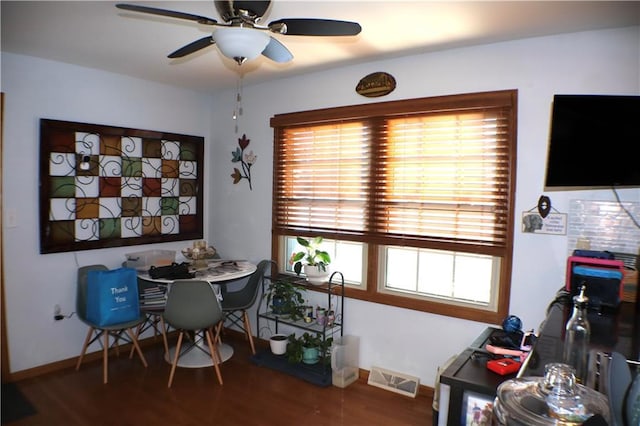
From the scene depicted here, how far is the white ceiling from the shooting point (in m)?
2.29

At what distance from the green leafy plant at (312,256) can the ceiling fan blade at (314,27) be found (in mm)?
1997

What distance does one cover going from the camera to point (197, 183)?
4531 mm

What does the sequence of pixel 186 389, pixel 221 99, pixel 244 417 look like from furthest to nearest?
1. pixel 221 99
2. pixel 186 389
3. pixel 244 417

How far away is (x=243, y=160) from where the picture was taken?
4.29 metres

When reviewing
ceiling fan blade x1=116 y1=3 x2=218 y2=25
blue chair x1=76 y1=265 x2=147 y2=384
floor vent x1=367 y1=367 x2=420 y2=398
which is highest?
ceiling fan blade x1=116 y1=3 x2=218 y2=25

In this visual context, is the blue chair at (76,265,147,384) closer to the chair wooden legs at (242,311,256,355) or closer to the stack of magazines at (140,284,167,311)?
the stack of magazines at (140,284,167,311)

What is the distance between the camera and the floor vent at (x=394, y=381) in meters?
3.15

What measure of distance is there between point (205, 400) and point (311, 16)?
107 inches

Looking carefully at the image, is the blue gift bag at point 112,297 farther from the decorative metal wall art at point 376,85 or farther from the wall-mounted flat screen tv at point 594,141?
the wall-mounted flat screen tv at point 594,141

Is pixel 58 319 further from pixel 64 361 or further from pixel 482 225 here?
pixel 482 225

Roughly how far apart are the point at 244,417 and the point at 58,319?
1908 mm

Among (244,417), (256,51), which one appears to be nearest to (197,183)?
(244,417)

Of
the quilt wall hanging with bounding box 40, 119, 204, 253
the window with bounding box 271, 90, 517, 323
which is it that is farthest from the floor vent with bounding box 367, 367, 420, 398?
the quilt wall hanging with bounding box 40, 119, 204, 253

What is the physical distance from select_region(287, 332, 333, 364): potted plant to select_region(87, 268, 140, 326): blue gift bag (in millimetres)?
1308
